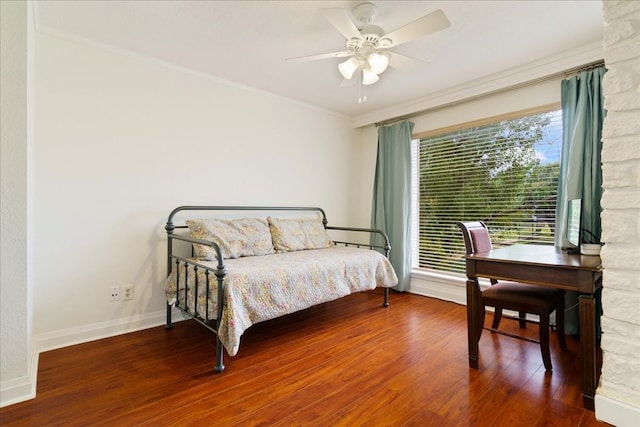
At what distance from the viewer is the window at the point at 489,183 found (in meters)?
2.70

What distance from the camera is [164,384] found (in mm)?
1680

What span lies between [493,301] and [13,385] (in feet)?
8.67

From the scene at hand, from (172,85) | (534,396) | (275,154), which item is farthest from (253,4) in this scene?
(534,396)

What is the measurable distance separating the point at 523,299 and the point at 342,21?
1924 millimetres

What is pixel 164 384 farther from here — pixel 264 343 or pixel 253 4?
pixel 253 4

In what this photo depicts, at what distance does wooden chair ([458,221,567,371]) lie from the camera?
1.78 m

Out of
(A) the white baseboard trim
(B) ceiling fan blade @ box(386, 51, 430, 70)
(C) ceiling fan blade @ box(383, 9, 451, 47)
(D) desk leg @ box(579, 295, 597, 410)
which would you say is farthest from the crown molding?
(A) the white baseboard trim

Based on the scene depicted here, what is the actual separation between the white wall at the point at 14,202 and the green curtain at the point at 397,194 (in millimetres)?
3150

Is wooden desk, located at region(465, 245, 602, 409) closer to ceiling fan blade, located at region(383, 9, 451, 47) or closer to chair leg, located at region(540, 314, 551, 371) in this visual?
chair leg, located at region(540, 314, 551, 371)

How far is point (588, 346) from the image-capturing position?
4.91 ft

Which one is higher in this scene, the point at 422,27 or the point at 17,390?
the point at 422,27

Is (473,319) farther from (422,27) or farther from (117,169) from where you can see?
(117,169)

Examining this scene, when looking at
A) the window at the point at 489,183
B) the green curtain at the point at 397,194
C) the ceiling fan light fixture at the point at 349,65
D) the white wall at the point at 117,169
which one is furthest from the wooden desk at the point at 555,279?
the white wall at the point at 117,169

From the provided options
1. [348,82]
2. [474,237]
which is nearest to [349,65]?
[348,82]
